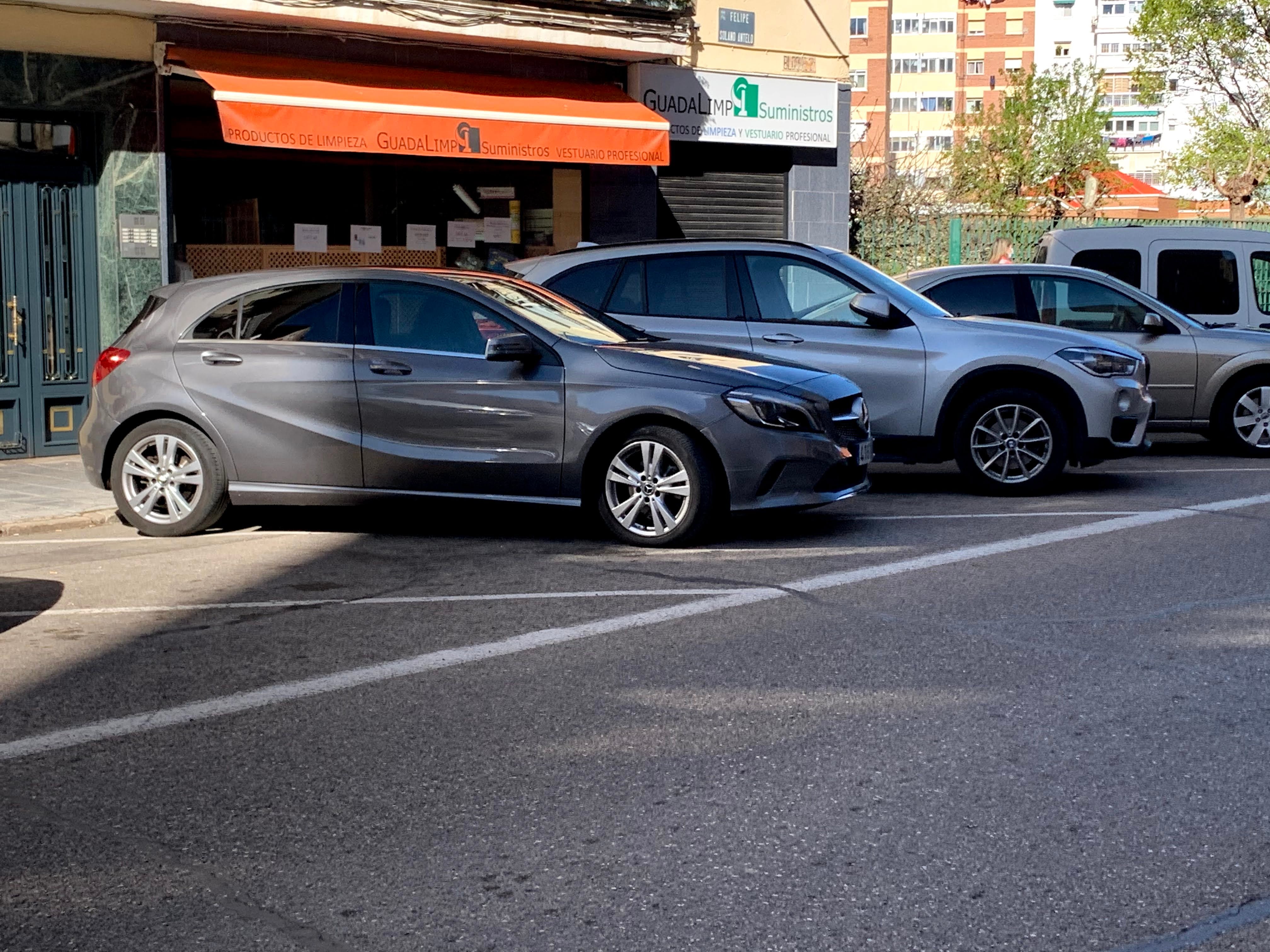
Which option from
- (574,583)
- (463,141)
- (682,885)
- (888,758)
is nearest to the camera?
(682,885)

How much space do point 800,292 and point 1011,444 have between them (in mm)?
1736

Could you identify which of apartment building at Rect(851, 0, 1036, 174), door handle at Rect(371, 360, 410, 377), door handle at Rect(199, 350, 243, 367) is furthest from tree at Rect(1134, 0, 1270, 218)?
apartment building at Rect(851, 0, 1036, 174)

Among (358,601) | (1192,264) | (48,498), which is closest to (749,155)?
(1192,264)

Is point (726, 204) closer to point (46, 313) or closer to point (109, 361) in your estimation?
point (46, 313)

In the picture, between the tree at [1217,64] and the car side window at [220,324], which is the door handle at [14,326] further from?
the tree at [1217,64]

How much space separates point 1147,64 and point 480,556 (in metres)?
42.0

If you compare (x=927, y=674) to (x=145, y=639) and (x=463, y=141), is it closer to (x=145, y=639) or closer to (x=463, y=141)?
(x=145, y=639)

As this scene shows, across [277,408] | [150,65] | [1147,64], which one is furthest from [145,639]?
[1147,64]

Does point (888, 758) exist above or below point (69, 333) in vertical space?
below

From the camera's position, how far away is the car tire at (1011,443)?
1125 centimetres

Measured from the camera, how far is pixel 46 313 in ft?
46.6

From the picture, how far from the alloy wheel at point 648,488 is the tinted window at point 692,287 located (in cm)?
230

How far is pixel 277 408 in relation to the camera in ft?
31.4

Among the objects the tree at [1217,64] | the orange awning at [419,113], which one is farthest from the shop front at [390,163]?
the tree at [1217,64]
